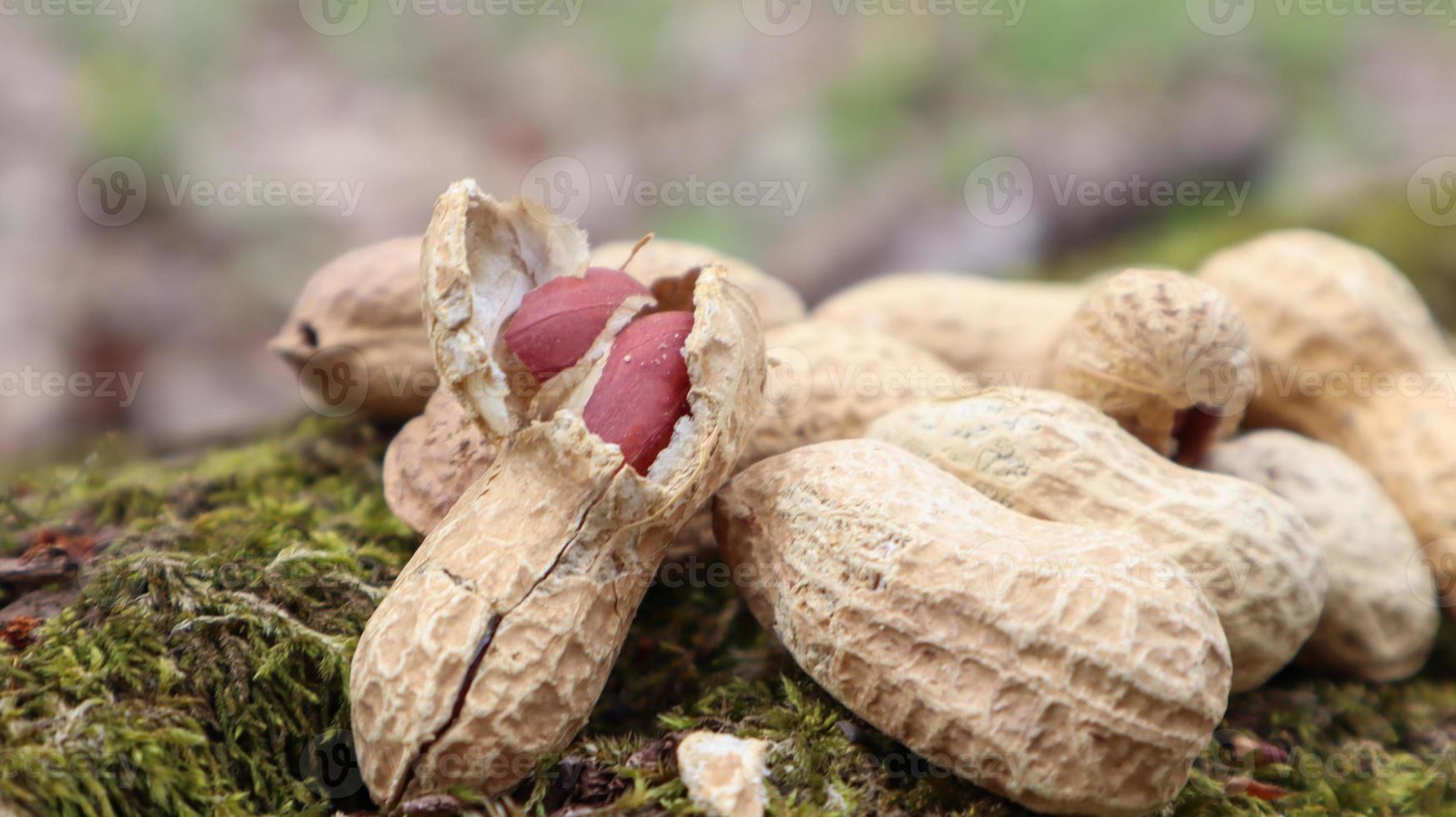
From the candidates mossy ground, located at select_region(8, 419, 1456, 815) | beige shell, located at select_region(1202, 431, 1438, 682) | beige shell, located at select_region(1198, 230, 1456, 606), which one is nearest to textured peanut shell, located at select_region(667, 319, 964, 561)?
mossy ground, located at select_region(8, 419, 1456, 815)

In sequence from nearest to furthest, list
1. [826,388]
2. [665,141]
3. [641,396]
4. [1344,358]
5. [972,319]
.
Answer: [641,396] < [826,388] < [1344,358] < [972,319] < [665,141]

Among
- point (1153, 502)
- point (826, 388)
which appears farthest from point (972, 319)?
point (1153, 502)

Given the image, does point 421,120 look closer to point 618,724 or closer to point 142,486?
point 142,486

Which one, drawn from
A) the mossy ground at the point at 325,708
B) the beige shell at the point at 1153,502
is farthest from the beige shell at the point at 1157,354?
the mossy ground at the point at 325,708

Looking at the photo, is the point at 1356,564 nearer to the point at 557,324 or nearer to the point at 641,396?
the point at 641,396

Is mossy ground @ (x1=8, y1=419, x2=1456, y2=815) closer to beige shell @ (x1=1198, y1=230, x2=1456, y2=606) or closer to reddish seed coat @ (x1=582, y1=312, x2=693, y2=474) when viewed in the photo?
reddish seed coat @ (x1=582, y1=312, x2=693, y2=474)

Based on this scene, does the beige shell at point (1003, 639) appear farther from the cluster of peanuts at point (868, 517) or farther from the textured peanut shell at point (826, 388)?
the textured peanut shell at point (826, 388)
